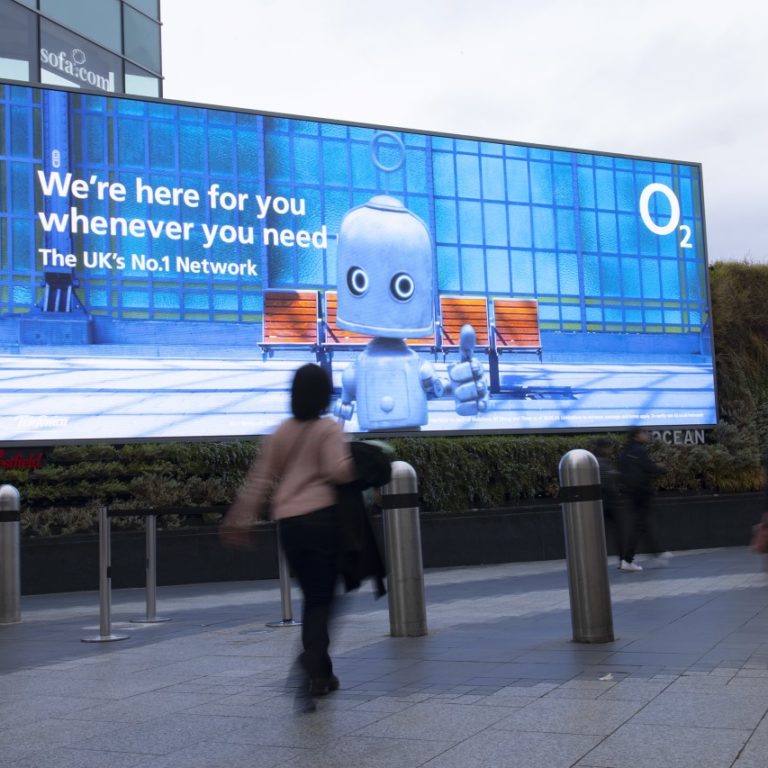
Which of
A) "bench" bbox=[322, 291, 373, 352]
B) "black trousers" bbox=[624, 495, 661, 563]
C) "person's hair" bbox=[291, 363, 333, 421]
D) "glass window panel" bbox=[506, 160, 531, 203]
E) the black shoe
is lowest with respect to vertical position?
the black shoe

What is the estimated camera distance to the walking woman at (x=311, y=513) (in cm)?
514

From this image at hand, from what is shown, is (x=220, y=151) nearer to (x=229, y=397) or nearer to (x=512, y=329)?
(x=229, y=397)

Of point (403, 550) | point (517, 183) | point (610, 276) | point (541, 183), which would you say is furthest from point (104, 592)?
point (610, 276)

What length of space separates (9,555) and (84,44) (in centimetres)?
1996

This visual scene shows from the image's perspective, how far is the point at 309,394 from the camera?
535cm

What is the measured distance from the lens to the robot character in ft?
54.2

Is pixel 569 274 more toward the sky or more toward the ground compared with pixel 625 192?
more toward the ground

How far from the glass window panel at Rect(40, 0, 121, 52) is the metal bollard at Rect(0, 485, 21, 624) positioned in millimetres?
19161

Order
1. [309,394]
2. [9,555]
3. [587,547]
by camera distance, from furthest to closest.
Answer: [9,555] < [587,547] < [309,394]

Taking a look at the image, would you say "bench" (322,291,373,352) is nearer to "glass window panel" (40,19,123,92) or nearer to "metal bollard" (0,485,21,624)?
"metal bollard" (0,485,21,624)

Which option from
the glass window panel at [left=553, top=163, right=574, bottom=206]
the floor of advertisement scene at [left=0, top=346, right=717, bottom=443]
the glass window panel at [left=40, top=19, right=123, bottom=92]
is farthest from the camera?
the glass window panel at [left=40, top=19, right=123, bottom=92]

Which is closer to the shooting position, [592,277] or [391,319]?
[391,319]

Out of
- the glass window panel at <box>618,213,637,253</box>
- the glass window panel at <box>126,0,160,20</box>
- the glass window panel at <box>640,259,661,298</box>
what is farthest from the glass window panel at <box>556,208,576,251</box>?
the glass window panel at <box>126,0,160,20</box>

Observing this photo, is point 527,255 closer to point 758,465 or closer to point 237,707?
point 758,465
